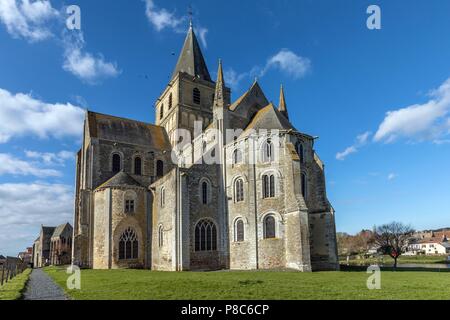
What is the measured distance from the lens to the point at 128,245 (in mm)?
31969

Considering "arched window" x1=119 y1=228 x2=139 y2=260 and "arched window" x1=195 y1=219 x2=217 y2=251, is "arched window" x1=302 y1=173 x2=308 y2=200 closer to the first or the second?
"arched window" x1=195 y1=219 x2=217 y2=251

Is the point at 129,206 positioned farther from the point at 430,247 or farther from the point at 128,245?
the point at 430,247

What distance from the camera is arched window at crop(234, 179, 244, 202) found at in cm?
2916

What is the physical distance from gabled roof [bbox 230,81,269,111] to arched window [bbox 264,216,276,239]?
440 inches

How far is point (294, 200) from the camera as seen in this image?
85.5ft

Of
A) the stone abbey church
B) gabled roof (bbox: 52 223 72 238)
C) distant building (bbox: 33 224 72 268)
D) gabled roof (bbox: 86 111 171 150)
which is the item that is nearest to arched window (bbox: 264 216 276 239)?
the stone abbey church

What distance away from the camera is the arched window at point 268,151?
93.0ft

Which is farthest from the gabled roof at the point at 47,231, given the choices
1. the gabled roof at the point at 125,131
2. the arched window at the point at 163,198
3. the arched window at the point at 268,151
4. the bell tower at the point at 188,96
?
the arched window at the point at 268,151

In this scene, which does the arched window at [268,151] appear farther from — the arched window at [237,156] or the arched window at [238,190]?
the arched window at [238,190]

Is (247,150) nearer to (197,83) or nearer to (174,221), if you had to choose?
(174,221)

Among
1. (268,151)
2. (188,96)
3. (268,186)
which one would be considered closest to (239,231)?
(268,186)

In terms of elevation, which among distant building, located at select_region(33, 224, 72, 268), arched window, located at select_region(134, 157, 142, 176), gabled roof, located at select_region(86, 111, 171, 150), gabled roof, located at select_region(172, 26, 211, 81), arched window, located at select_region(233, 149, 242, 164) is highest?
gabled roof, located at select_region(172, 26, 211, 81)

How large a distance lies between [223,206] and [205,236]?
9.59ft
